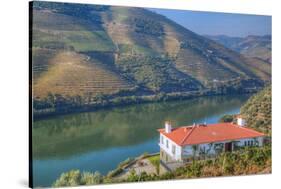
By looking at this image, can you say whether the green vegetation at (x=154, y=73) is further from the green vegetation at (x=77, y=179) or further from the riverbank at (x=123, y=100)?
the green vegetation at (x=77, y=179)

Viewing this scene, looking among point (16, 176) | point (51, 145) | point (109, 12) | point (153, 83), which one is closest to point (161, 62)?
point (153, 83)

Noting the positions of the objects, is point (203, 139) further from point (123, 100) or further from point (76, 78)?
point (76, 78)

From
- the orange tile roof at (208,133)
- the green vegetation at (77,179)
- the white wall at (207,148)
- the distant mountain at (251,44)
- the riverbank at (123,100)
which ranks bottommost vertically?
the green vegetation at (77,179)

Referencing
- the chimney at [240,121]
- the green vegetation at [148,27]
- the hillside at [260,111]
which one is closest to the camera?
the green vegetation at [148,27]

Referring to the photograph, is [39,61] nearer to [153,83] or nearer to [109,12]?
[109,12]

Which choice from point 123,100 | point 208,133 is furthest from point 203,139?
point 123,100

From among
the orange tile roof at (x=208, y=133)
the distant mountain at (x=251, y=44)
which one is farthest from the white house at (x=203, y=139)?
the distant mountain at (x=251, y=44)

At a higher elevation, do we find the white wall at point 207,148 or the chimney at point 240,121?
the chimney at point 240,121
